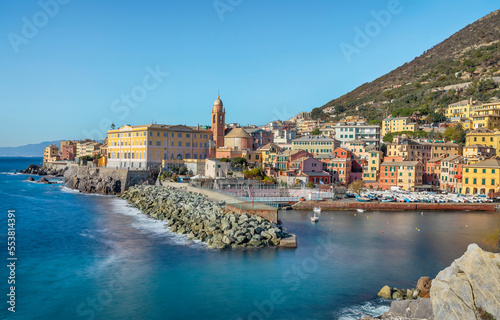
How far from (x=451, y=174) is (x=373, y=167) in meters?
10.2

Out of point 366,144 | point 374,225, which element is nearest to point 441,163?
point 366,144

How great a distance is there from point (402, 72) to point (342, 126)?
8679cm

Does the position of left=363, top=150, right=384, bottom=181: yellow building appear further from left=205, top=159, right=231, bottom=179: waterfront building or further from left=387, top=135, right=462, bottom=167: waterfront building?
left=205, top=159, right=231, bottom=179: waterfront building

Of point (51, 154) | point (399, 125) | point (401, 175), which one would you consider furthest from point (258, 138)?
point (51, 154)

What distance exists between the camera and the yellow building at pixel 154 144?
59781 mm

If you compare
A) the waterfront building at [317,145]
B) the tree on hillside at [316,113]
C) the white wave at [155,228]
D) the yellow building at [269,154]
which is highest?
the tree on hillside at [316,113]

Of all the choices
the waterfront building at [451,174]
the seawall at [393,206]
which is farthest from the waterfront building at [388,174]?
the seawall at [393,206]

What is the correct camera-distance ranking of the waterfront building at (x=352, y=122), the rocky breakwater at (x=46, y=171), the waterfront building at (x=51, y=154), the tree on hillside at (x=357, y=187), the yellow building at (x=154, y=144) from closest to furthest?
the tree on hillside at (x=357, y=187) → the yellow building at (x=154, y=144) → the waterfront building at (x=352, y=122) → the rocky breakwater at (x=46, y=171) → the waterfront building at (x=51, y=154)

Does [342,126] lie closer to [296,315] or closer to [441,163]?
[441,163]

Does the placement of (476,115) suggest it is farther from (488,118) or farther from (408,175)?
(408,175)

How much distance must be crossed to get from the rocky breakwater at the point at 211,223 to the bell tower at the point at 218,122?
1110 inches

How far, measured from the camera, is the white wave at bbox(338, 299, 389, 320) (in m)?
15.2

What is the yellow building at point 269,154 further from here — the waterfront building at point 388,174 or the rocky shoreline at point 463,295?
the rocky shoreline at point 463,295

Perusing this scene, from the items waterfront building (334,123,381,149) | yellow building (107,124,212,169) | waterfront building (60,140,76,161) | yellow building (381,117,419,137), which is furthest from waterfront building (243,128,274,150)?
waterfront building (60,140,76,161)
